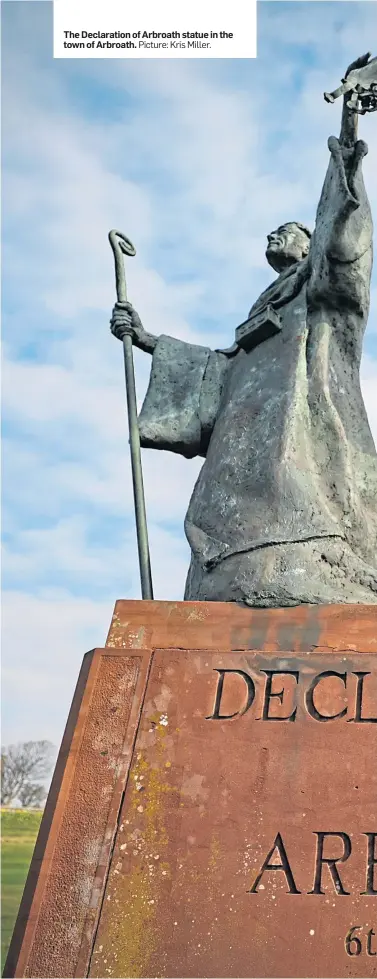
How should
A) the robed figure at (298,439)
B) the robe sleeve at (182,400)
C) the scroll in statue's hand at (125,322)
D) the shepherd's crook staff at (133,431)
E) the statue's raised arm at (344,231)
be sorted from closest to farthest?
the robed figure at (298,439)
the statue's raised arm at (344,231)
the shepherd's crook staff at (133,431)
the robe sleeve at (182,400)
the scroll in statue's hand at (125,322)

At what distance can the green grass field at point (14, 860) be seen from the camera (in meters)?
15.2

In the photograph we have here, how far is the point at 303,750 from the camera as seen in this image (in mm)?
Answer: 5074

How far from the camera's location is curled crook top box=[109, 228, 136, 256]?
766 cm

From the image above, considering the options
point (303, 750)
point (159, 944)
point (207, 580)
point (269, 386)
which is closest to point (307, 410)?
point (269, 386)

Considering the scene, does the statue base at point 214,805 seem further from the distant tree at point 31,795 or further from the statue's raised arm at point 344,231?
the distant tree at point 31,795

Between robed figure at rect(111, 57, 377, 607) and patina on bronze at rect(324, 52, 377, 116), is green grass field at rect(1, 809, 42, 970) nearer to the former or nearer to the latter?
robed figure at rect(111, 57, 377, 607)

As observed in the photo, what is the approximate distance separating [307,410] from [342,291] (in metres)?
0.80

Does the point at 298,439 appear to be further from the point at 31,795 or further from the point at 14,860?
the point at 31,795

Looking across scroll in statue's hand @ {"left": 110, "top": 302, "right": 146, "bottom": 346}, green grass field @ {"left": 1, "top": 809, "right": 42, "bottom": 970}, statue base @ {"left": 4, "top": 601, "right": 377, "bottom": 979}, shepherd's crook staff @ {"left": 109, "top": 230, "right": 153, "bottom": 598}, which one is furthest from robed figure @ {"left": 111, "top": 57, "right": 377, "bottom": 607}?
green grass field @ {"left": 1, "top": 809, "right": 42, "bottom": 970}

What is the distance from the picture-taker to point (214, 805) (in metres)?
4.99

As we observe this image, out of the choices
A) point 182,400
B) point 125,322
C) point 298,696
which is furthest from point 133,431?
point 298,696

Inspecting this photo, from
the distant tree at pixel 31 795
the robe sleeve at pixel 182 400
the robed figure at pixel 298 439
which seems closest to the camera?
the robed figure at pixel 298 439

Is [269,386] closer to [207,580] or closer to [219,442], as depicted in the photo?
[219,442]

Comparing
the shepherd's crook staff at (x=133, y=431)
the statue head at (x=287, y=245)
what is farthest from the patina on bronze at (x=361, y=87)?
the shepherd's crook staff at (x=133, y=431)
